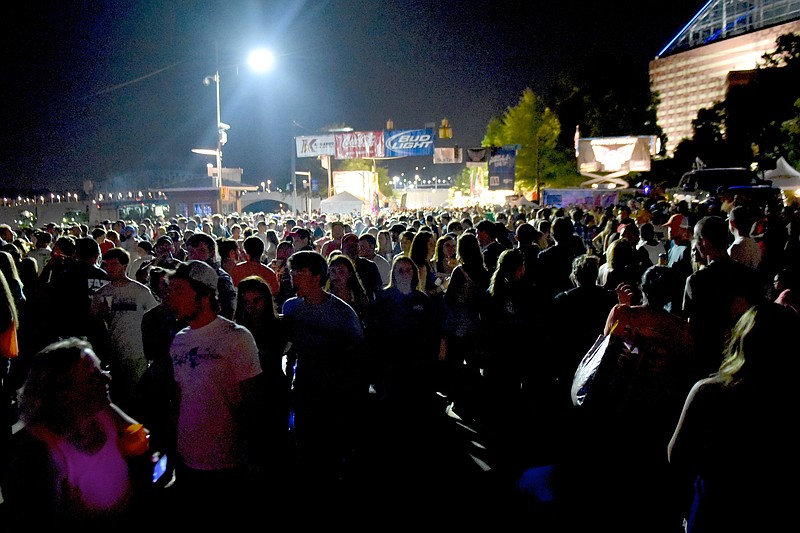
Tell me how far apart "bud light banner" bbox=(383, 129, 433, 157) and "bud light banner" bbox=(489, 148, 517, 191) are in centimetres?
355

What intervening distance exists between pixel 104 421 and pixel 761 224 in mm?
11669

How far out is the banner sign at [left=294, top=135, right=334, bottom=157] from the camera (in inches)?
1335

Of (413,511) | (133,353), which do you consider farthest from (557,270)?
(133,353)

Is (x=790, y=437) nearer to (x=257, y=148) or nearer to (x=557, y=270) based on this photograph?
(x=557, y=270)

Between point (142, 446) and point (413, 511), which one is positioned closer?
point (142, 446)

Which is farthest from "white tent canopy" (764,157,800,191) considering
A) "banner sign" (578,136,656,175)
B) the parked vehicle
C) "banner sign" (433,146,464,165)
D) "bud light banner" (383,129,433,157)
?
"bud light banner" (383,129,433,157)

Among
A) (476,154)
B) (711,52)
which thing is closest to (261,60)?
(476,154)

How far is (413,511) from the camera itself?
166 inches

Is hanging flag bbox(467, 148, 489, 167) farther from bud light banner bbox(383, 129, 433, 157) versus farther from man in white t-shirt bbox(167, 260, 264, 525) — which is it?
man in white t-shirt bbox(167, 260, 264, 525)

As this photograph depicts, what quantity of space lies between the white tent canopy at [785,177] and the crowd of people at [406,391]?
21.2 metres

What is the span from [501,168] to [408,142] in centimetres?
555

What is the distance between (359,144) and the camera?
32.9m

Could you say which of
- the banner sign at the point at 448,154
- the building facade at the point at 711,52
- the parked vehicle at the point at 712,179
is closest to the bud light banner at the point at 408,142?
the banner sign at the point at 448,154

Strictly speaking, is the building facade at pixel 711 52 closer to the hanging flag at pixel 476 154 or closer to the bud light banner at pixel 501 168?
the bud light banner at pixel 501 168
